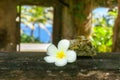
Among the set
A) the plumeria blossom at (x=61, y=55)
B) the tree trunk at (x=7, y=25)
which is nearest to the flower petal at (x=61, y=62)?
the plumeria blossom at (x=61, y=55)

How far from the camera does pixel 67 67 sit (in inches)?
42.8

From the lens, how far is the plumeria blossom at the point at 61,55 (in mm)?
1089

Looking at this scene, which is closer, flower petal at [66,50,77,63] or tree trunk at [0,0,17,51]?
flower petal at [66,50,77,63]

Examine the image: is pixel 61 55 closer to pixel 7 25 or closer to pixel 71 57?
pixel 71 57

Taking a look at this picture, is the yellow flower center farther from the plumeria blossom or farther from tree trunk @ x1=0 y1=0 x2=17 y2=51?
tree trunk @ x1=0 y1=0 x2=17 y2=51

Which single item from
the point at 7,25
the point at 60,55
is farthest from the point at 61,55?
the point at 7,25

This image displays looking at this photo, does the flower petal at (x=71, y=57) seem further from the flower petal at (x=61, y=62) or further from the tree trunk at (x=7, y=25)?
the tree trunk at (x=7, y=25)

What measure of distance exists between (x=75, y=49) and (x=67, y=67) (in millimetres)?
125

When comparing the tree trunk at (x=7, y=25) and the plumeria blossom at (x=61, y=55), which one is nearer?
the plumeria blossom at (x=61, y=55)

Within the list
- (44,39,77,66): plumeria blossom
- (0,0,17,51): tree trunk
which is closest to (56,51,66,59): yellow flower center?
(44,39,77,66): plumeria blossom

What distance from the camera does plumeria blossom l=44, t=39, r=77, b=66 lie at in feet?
3.57

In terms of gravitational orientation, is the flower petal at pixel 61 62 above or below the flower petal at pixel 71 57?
below

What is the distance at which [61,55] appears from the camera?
1131 millimetres

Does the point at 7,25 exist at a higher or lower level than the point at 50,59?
higher
